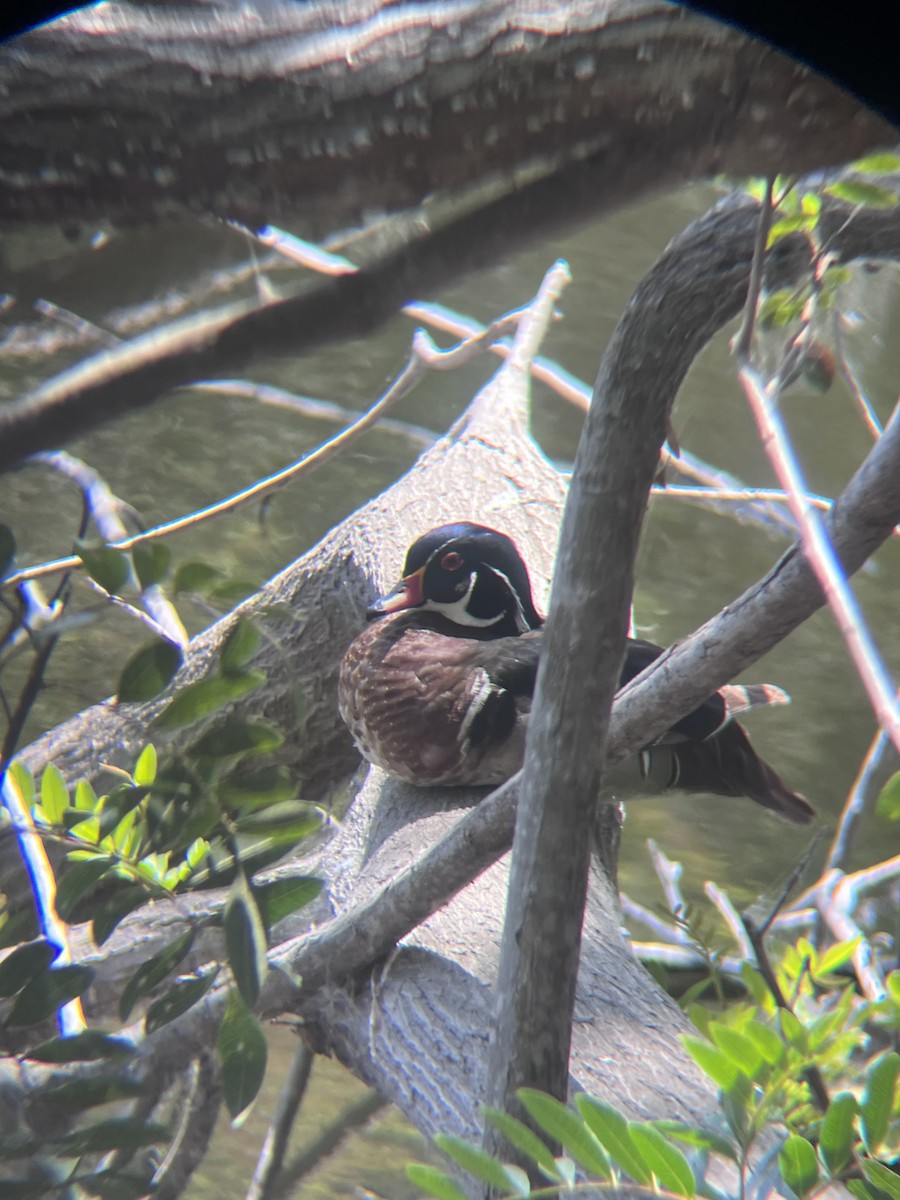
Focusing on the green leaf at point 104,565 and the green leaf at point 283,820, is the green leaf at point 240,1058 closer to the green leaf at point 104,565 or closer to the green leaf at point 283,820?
the green leaf at point 283,820

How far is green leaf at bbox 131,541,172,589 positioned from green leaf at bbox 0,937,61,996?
22 centimetres

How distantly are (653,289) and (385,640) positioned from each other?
2.32 feet

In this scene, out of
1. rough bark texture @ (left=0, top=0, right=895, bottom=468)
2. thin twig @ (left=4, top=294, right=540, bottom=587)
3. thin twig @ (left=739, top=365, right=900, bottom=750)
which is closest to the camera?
rough bark texture @ (left=0, top=0, right=895, bottom=468)

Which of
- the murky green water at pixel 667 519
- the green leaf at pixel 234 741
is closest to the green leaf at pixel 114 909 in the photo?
the green leaf at pixel 234 741

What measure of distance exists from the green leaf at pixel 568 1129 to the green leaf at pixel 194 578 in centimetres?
25

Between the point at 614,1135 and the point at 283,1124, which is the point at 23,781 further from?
the point at 283,1124

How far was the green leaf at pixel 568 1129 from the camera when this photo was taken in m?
0.42

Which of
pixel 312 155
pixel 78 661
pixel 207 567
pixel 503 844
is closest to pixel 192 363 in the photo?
pixel 312 155

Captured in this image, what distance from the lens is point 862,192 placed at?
1.61ft

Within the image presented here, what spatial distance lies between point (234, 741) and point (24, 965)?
0.17 meters

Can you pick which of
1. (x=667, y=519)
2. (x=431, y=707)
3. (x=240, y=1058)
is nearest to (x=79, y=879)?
(x=240, y=1058)

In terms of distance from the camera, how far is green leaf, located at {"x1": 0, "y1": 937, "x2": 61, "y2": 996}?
50 centimetres

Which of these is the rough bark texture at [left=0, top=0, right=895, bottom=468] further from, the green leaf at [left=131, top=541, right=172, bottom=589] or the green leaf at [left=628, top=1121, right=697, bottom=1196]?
the green leaf at [left=628, top=1121, right=697, bottom=1196]

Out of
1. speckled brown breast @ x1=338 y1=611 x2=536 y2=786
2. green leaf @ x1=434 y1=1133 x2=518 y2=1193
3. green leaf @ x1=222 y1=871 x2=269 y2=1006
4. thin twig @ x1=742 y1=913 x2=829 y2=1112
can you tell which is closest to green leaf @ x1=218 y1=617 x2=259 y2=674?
green leaf @ x1=222 y1=871 x2=269 y2=1006
